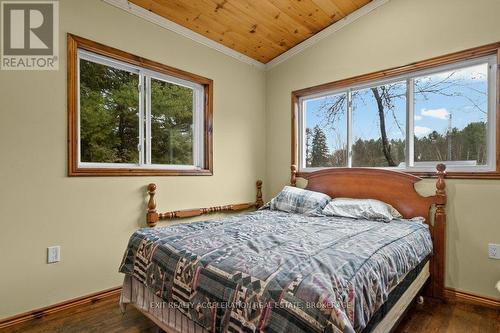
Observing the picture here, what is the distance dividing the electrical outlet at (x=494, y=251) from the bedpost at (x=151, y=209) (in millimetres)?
2819

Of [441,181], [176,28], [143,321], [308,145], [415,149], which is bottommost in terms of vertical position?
[143,321]

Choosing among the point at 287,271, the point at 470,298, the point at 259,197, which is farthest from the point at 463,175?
the point at 259,197

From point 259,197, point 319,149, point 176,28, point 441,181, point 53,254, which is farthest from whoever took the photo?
point 259,197

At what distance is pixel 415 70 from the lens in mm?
2549

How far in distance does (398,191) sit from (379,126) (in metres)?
0.75

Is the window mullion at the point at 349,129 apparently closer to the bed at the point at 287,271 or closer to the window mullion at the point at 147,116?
the bed at the point at 287,271

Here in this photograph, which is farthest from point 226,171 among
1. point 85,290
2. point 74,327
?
point 74,327

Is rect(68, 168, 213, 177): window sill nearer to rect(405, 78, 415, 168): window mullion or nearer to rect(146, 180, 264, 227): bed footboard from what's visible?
rect(146, 180, 264, 227): bed footboard

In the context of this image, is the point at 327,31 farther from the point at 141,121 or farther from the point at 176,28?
the point at 141,121

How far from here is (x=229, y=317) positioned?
1.13 m

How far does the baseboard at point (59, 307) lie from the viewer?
1846 mm

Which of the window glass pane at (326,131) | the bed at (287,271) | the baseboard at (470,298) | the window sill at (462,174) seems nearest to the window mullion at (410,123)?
the window sill at (462,174)

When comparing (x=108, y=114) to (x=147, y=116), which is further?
(x=147, y=116)

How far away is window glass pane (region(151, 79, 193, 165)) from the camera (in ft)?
9.05
